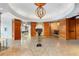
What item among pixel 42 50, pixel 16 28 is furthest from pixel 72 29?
pixel 42 50

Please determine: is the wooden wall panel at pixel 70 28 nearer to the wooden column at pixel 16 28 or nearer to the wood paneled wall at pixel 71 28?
the wood paneled wall at pixel 71 28

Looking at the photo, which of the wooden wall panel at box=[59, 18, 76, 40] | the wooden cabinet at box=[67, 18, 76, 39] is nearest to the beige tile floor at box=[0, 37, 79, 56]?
the wooden wall panel at box=[59, 18, 76, 40]

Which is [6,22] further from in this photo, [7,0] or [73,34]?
[7,0]

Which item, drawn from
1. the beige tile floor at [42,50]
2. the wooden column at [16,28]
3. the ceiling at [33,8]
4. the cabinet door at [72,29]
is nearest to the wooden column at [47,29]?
the cabinet door at [72,29]

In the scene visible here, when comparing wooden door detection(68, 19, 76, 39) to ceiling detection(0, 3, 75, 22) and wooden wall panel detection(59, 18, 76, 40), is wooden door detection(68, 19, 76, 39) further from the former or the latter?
ceiling detection(0, 3, 75, 22)

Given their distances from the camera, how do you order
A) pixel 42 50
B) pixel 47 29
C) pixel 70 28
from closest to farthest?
pixel 42 50 → pixel 70 28 → pixel 47 29

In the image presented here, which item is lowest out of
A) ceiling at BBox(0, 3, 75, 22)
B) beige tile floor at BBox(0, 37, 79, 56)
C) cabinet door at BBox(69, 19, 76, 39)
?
beige tile floor at BBox(0, 37, 79, 56)

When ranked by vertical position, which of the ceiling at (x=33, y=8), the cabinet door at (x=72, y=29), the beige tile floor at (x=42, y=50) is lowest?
the beige tile floor at (x=42, y=50)

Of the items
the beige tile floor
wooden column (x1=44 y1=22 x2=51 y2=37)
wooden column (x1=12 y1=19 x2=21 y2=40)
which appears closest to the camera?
the beige tile floor

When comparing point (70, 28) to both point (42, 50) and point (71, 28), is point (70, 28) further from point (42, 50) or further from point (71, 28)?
point (42, 50)

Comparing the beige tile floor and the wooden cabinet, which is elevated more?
the wooden cabinet

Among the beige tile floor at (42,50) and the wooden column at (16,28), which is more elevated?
the wooden column at (16,28)

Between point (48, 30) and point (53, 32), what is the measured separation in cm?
93

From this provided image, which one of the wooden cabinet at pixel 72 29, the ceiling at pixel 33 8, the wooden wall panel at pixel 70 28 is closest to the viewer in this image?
the ceiling at pixel 33 8
